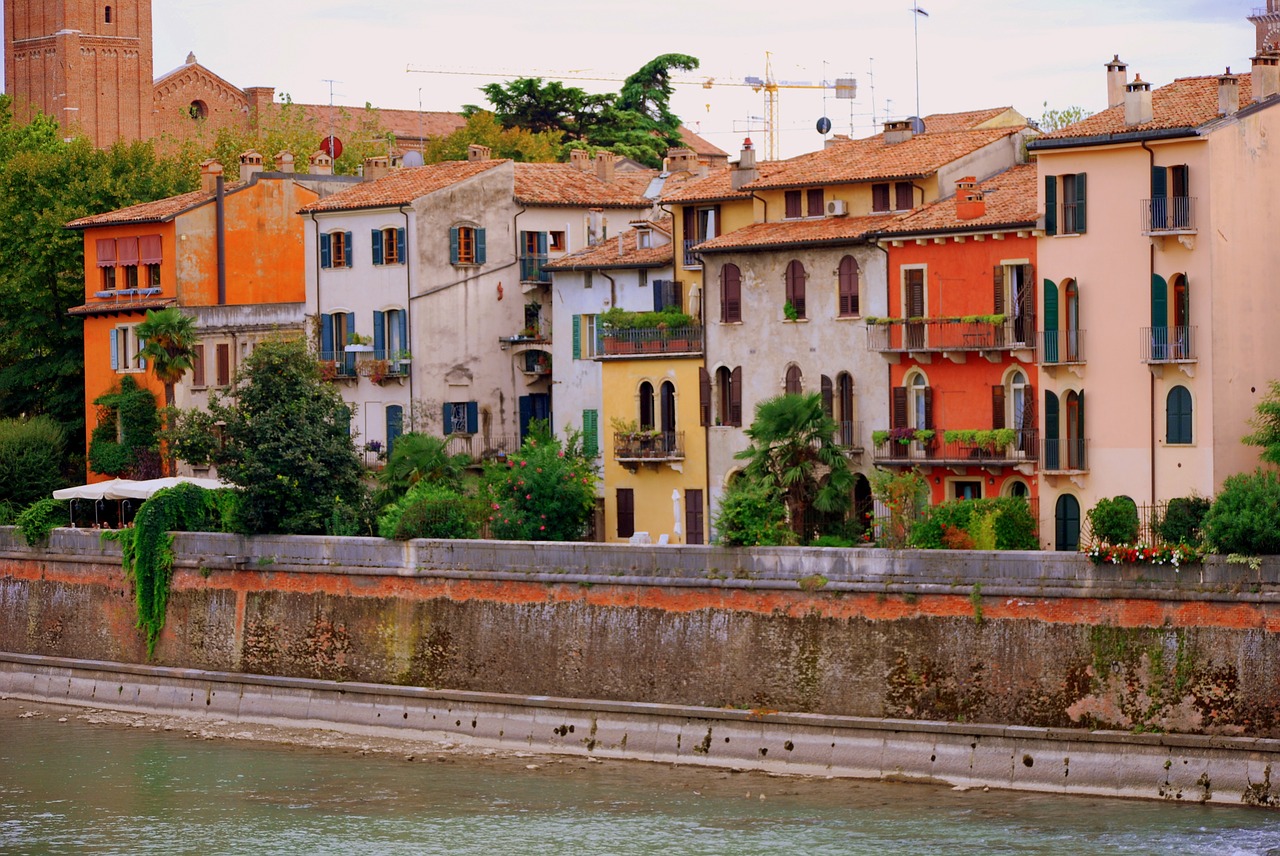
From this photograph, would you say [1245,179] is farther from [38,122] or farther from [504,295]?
[38,122]

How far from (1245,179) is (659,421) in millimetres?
15851

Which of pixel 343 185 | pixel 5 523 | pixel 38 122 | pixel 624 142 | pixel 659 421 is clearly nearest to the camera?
pixel 659 421

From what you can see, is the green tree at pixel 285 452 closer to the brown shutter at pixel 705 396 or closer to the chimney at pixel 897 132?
the brown shutter at pixel 705 396

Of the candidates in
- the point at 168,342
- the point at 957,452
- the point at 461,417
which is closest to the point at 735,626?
the point at 957,452

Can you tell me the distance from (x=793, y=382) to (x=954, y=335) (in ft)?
16.4

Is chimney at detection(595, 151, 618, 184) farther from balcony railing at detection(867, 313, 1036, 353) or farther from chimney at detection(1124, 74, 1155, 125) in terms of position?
chimney at detection(1124, 74, 1155, 125)

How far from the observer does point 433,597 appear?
155 ft

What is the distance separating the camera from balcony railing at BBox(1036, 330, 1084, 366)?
44250 mm

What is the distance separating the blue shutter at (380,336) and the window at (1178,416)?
24.0 metres

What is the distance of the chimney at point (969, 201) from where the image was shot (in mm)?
47656

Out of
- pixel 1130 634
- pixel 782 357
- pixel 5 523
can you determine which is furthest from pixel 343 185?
pixel 1130 634

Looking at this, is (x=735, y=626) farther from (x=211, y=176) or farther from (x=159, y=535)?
(x=211, y=176)

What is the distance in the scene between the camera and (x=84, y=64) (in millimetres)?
114188

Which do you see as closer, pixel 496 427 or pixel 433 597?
pixel 433 597
